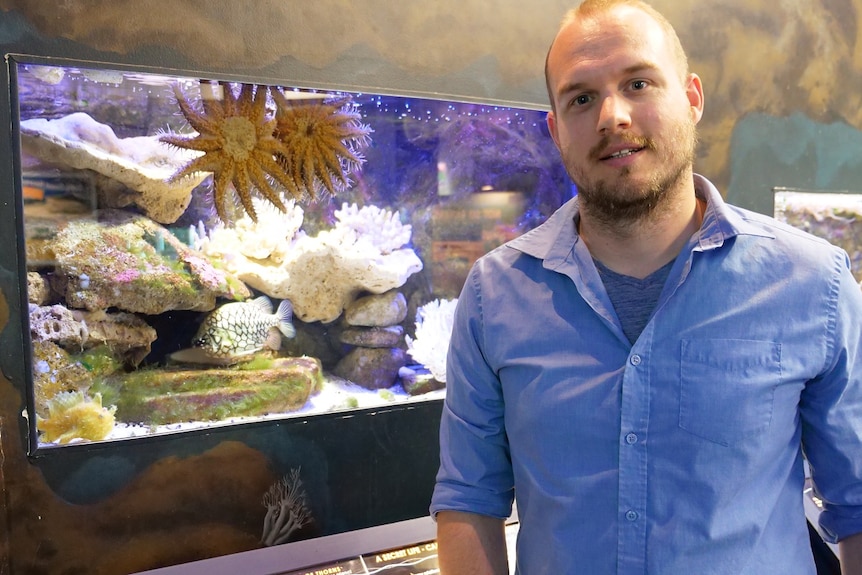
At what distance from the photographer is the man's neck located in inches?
52.1

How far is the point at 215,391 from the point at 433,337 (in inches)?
38.8

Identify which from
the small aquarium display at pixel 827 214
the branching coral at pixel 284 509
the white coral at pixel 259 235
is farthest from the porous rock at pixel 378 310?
the small aquarium display at pixel 827 214

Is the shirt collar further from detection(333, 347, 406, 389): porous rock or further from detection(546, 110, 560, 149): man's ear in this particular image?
detection(333, 347, 406, 389): porous rock

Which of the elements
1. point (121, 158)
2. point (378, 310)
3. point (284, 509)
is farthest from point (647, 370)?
point (121, 158)

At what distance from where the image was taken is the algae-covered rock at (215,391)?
2.26 m

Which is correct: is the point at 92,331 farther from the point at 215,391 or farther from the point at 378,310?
the point at 378,310

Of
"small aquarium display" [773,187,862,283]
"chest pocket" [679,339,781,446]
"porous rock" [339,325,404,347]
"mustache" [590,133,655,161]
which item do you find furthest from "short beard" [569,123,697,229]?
"small aquarium display" [773,187,862,283]

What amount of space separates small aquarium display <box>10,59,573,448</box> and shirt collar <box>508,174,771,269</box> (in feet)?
4.20

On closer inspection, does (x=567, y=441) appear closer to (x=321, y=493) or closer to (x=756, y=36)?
(x=321, y=493)

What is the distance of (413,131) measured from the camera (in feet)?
8.82

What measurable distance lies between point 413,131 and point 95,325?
1512mm

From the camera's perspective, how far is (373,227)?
104 inches

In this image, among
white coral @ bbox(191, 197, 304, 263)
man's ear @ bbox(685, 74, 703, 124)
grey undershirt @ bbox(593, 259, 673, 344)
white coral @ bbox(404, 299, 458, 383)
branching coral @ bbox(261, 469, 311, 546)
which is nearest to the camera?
grey undershirt @ bbox(593, 259, 673, 344)

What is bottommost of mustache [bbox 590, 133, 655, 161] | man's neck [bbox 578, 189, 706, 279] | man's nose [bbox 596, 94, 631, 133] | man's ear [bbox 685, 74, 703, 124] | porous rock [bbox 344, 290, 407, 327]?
porous rock [bbox 344, 290, 407, 327]
